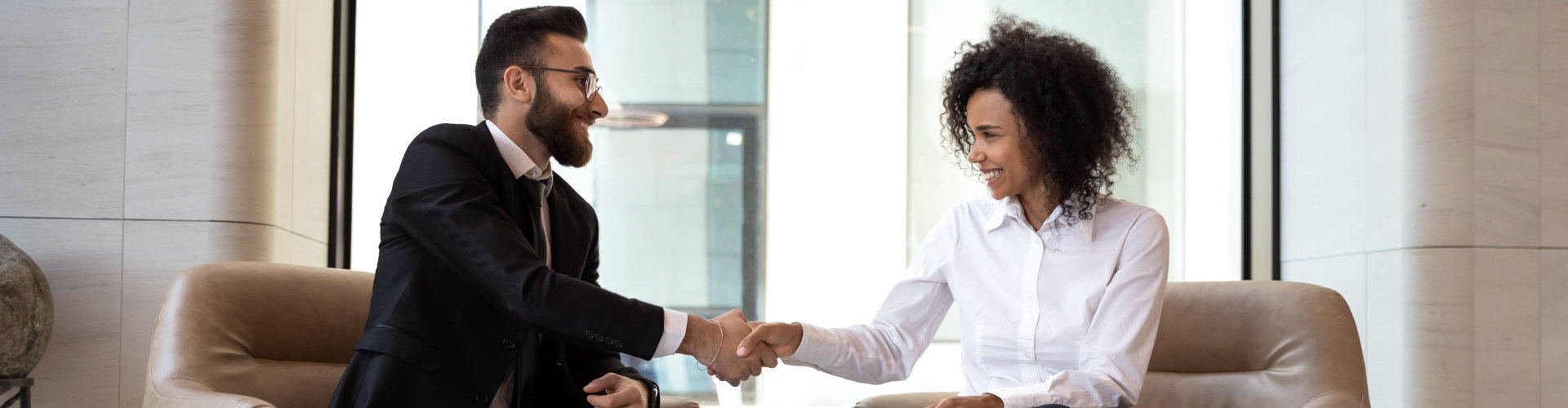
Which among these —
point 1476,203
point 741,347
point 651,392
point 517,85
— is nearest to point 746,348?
point 741,347

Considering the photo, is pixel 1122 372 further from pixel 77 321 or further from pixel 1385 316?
pixel 77 321

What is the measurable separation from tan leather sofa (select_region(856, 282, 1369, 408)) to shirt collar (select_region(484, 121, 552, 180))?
0.94 m

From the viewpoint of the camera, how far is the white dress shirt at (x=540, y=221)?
96.0 inches

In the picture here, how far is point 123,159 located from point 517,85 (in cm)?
139

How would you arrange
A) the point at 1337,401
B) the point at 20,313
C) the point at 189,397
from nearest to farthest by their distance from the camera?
the point at 189,397 < the point at 1337,401 < the point at 20,313

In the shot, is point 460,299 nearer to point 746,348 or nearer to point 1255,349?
point 746,348

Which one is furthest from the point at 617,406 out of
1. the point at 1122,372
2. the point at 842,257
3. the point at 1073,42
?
the point at 842,257

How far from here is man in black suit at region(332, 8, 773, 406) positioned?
7.37 feet

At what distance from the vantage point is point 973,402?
7.02 feet

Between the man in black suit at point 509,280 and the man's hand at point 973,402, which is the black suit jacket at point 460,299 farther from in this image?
the man's hand at point 973,402

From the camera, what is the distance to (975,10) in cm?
399

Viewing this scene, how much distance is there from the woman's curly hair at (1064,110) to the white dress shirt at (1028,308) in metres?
0.07

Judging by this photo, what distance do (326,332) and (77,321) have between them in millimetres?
969

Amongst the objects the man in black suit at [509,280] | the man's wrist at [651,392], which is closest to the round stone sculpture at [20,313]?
the man in black suit at [509,280]
